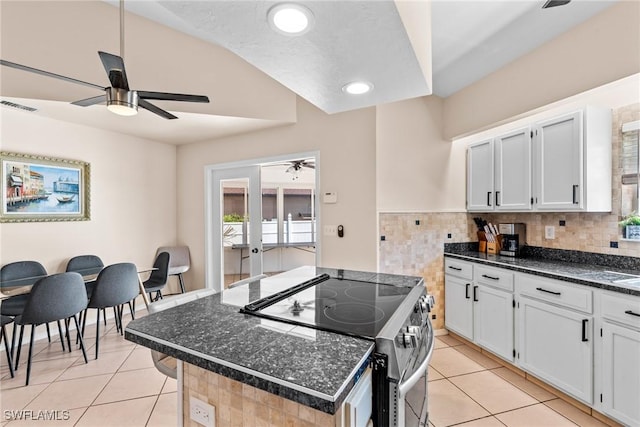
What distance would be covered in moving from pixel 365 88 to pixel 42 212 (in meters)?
3.72

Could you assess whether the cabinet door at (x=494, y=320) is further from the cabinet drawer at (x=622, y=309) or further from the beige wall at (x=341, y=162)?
the beige wall at (x=341, y=162)

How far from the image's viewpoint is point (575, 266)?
8.05ft

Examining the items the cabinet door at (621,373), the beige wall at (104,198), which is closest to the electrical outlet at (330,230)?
the cabinet door at (621,373)

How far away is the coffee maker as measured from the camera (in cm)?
302

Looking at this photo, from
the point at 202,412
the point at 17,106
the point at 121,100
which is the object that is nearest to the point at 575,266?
the point at 202,412

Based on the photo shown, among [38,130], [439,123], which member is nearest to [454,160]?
[439,123]

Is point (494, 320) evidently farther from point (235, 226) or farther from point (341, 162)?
point (235, 226)

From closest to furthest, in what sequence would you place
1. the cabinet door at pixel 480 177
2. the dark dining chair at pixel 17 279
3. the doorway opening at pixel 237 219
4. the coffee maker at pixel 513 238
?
1. the dark dining chair at pixel 17 279
2. the coffee maker at pixel 513 238
3. the cabinet door at pixel 480 177
4. the doorway opening at pixel 237 219

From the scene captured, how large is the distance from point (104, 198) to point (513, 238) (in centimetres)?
477

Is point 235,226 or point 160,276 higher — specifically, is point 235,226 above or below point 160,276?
above

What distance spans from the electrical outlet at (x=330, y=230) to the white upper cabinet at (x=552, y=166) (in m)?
1.59

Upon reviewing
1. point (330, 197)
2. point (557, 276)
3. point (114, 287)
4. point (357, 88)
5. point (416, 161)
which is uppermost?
point (357, 88)

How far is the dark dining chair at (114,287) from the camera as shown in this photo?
2852mm

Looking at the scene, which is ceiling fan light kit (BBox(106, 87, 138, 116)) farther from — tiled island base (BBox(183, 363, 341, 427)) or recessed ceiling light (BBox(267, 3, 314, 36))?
tiled island base (BBox(183, 363, 341, 427))
